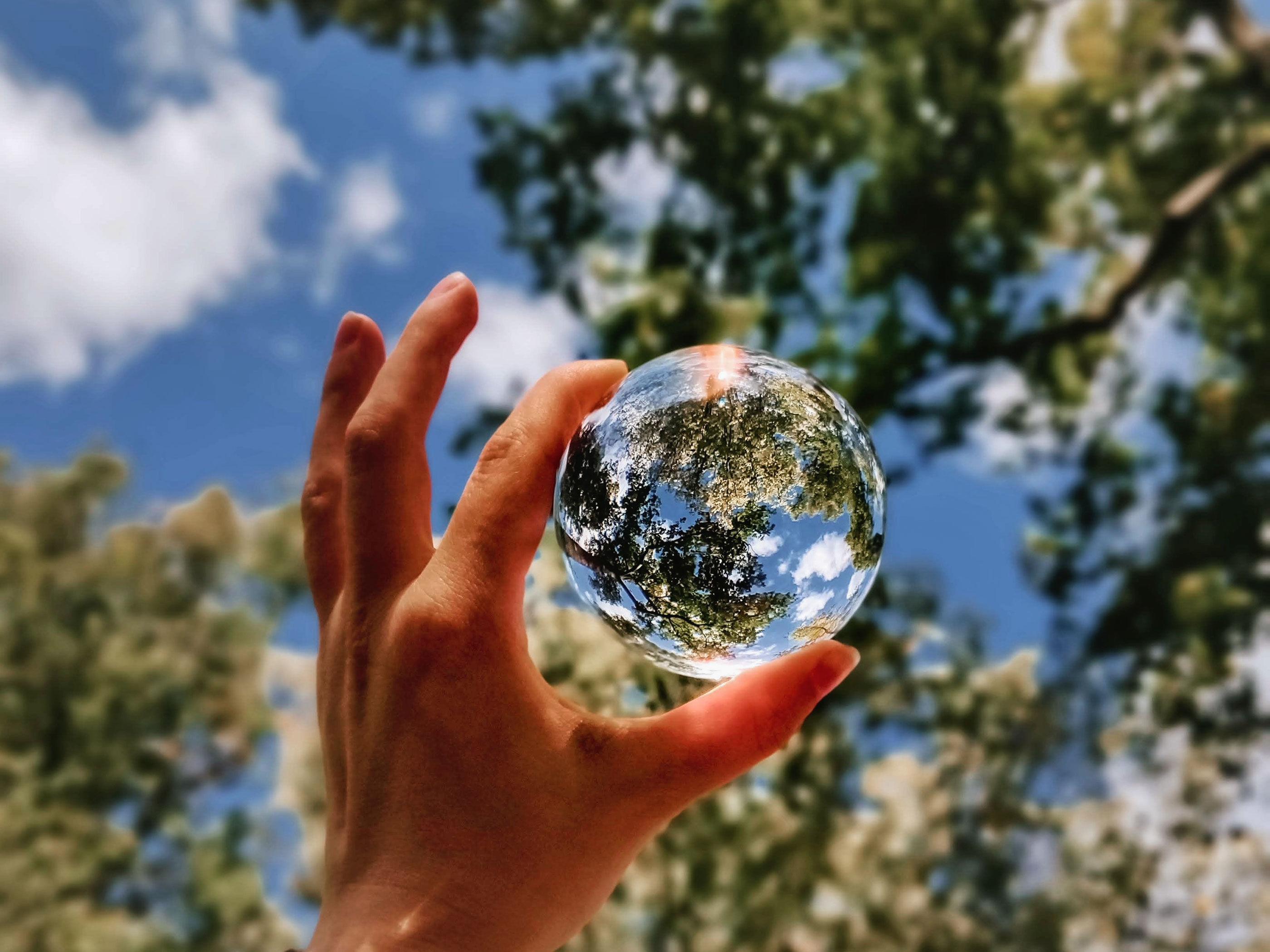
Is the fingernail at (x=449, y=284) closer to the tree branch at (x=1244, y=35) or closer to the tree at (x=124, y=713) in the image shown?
the tree at (x=124, y=713)

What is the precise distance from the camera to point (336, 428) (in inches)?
129

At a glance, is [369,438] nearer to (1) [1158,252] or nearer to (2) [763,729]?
(2) [763,729]

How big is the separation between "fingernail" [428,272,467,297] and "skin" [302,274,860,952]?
0.29m

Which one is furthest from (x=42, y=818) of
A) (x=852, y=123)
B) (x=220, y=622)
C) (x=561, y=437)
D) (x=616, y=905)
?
(x=852, y=123)

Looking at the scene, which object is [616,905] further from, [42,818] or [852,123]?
[852,123]

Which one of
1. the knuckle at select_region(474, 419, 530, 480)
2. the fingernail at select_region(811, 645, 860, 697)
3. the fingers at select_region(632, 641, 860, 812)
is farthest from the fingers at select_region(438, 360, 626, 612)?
the fingernail at select_region(811, 645, 860, 697)

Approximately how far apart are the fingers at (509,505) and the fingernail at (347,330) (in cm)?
105

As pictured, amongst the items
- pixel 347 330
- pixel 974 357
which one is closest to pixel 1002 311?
pixel 974 357

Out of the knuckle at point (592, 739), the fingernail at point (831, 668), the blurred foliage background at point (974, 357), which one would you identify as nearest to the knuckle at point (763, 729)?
Answer: the fingernail at point (831, 668)

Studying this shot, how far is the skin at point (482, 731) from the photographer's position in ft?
7.55

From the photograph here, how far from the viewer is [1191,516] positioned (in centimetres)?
767

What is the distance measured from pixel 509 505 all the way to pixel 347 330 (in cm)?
129

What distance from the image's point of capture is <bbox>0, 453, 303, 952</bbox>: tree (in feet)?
26.2

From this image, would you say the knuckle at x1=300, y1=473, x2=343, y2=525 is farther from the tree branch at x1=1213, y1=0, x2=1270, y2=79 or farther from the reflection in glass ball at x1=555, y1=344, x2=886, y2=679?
the tree branch at x1=1213, y1=0, x2=1270, y2=79
